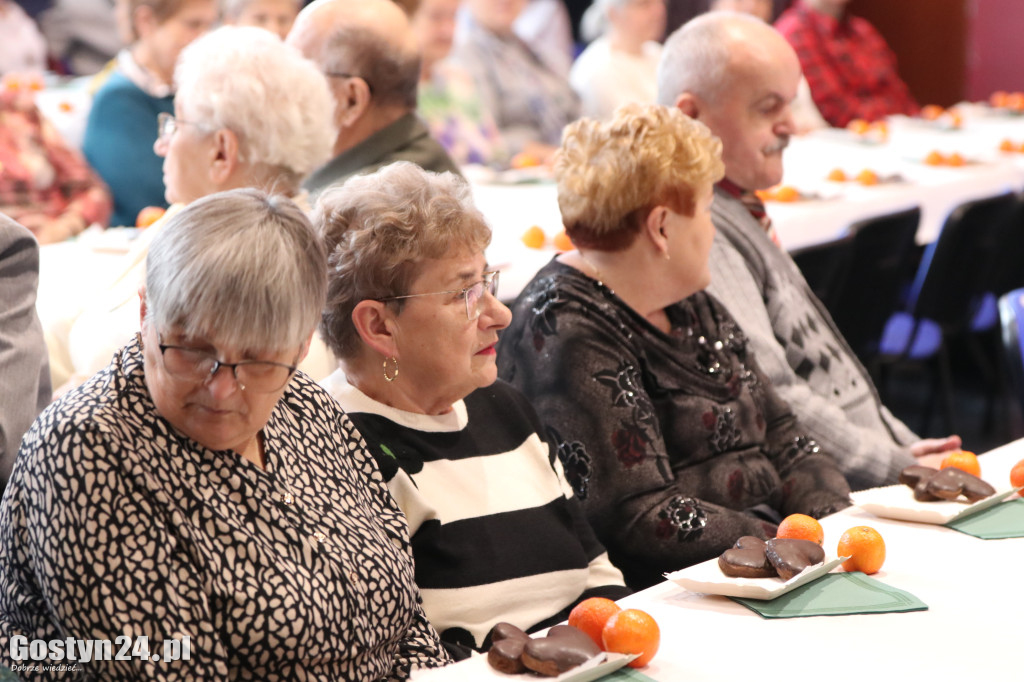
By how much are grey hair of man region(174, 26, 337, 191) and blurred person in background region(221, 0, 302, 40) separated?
6.19ft

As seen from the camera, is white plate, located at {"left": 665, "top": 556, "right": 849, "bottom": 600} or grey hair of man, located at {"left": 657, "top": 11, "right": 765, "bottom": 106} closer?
white plate, located at {"left": 665, "top": 556, "right": 849, "bottom": 600}

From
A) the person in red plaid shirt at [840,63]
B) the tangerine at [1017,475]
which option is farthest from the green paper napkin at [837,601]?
the person in red plaid shirt at [840,63]

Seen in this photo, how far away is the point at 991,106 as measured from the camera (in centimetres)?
719

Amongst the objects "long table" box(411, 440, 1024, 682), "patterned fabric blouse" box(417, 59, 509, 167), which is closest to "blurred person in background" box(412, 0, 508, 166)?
"patterned fabric blouse" box(417, 59, 509, 167)

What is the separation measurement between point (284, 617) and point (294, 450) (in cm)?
26

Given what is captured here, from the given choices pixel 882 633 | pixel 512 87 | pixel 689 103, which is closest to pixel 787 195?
pixel 689 103

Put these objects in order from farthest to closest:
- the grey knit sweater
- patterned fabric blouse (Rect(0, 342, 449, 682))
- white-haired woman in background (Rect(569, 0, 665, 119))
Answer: white-haired woman in background (Rect(569, 0, 665, 119))
the grey knit sweater
patterned fabric blouse (Rect(0, 342, 449, 682))

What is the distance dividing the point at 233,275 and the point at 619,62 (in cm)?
538

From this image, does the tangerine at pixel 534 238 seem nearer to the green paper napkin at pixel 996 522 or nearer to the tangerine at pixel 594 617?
the green paper napkin at pixel 996 522

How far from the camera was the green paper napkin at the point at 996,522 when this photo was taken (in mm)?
1782

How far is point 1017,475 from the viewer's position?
1947 mm

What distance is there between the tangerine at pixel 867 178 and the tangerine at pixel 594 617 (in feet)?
11.1

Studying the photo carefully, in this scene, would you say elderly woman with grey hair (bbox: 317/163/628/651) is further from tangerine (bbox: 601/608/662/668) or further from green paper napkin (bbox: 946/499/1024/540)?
green paper napkin (bbox: 946/499/1024/540)

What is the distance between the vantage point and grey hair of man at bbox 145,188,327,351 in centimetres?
133
